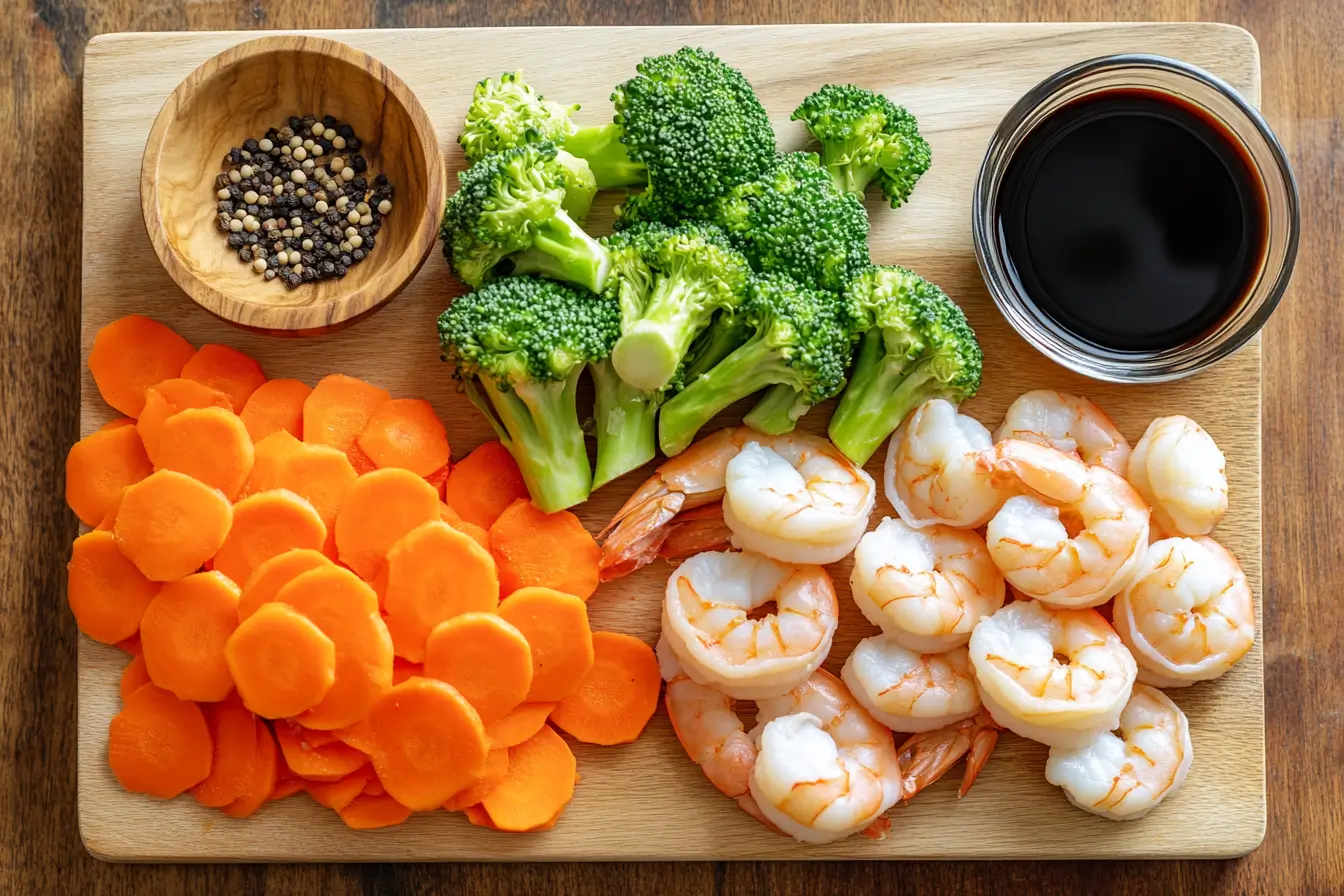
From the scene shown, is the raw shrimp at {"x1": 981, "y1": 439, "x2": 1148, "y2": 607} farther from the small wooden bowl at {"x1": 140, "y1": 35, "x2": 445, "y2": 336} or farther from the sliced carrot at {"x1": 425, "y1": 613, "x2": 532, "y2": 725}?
the small wooden bowl at {"x1": 140, "y1": 35, "x2": 445, "y2": 336}

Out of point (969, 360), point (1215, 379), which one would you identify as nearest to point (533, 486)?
point (969, 360)

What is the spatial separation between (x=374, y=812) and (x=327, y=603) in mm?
435

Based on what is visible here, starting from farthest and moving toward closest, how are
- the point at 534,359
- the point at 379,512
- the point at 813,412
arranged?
the point at 813,412 → the point at 379,512 → the point at 534,359

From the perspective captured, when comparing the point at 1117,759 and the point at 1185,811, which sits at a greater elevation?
the point at 1117,759

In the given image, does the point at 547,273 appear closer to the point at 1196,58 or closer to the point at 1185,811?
the point at 1196,58

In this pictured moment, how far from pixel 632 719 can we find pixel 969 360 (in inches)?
37.6

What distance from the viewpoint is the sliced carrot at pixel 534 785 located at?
2115 millimetres

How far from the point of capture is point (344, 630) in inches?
79.7

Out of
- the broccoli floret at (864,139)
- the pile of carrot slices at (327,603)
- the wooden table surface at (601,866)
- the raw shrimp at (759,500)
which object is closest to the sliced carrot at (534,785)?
the pile of carrot slices at (327,603)

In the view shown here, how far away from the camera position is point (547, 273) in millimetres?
2092

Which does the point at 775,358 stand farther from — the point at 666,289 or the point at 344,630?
the point at 344,630

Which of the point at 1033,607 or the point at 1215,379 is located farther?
the point at 1215,379

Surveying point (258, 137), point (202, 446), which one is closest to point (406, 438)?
point (202, 446)

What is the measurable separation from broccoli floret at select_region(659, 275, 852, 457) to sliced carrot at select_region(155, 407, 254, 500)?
83 centimetres
